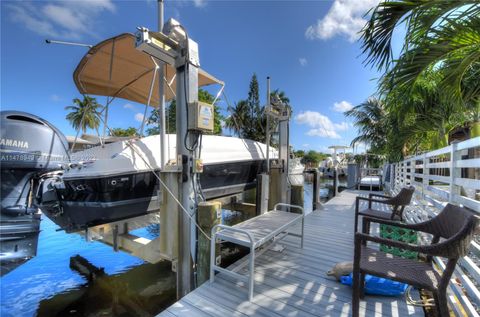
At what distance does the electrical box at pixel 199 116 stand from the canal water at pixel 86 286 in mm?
3051

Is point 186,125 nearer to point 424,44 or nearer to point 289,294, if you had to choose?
point 289,294

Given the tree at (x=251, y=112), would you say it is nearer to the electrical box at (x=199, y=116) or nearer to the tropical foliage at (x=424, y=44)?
the electrical box at (x=199, y=116)

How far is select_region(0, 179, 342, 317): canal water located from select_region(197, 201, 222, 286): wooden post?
1554mm

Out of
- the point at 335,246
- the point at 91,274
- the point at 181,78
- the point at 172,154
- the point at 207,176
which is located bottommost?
the point at 91,274

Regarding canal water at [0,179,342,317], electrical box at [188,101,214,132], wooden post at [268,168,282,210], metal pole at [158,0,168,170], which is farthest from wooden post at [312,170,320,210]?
metal pole at [158,0,168,170]

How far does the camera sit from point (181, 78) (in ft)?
10.2

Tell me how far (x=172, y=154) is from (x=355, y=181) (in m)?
10.4

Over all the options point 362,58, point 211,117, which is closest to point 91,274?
point 211,117

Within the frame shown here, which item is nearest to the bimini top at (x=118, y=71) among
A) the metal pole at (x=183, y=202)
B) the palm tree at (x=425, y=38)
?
the metal pole at (x=183, y=202)

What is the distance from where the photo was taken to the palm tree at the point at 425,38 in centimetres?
200

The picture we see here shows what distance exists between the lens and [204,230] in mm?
2895

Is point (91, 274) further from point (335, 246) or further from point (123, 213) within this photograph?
point (335, 246)

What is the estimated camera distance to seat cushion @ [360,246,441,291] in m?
1.55

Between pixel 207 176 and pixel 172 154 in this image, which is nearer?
pixel 172 154
